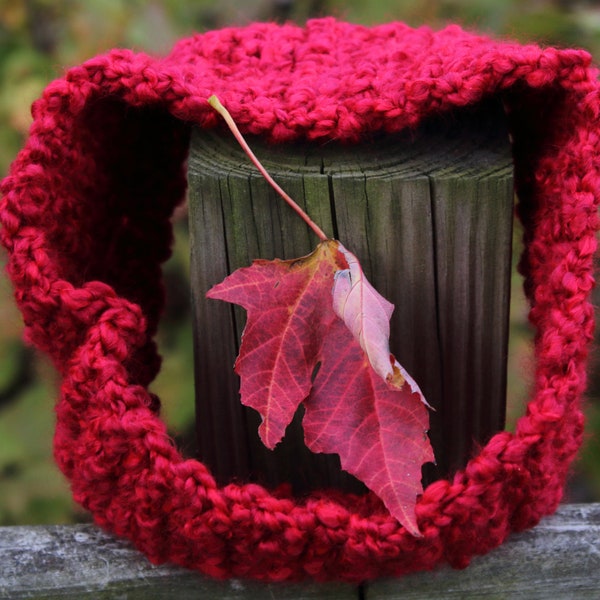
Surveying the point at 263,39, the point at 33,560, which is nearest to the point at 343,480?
the point at 33,560

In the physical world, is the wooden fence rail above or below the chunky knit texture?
below

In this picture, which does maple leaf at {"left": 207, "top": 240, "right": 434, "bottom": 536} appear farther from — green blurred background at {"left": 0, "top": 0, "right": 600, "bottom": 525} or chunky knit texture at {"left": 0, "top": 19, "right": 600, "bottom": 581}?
green blurred background at {"left": 0, "top": 0, "right": 600, "bottom": 525}

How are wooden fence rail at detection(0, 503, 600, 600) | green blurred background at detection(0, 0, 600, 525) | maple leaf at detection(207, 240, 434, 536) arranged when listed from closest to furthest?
maple leaf at detection(207, 240, 434, 536)
wooden fence rail at detection(0, 503, 600, 600)
green blurred background at detection(0, 0, 600, 525)

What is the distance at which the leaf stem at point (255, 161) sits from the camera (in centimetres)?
90

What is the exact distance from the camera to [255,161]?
904 millimetres

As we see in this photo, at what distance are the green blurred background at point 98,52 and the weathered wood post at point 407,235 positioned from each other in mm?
813

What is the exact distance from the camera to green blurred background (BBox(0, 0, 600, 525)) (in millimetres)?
1861

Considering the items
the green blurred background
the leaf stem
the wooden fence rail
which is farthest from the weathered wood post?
the green blurred background

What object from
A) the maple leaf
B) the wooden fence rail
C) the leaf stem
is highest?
the leaf stem

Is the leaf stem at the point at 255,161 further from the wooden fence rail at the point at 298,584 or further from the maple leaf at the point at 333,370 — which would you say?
the wooden fence rail at the point at 298,584

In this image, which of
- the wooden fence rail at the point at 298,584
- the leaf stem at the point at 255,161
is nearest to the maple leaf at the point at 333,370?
the leaf stem at the point at 255,161

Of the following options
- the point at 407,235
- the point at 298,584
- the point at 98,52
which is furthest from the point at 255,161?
the point at 98,52

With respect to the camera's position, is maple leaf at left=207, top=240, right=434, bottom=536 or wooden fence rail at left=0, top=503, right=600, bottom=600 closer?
maple leaf at left=207, top=240, right=434, bottom=536

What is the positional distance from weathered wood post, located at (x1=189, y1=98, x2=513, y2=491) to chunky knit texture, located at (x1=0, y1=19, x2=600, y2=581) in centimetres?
4
